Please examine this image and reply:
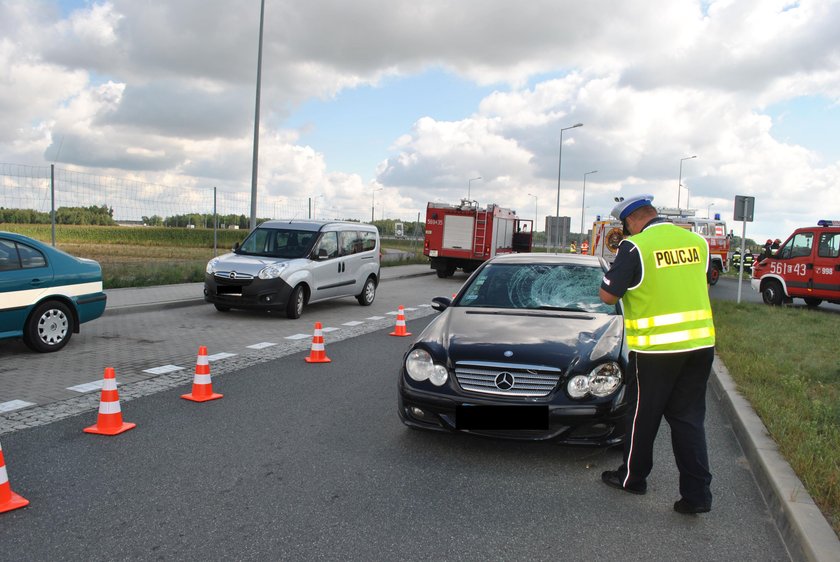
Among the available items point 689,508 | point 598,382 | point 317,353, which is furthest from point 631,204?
point 317,353

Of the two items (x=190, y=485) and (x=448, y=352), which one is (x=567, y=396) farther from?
(x=190, y=485)

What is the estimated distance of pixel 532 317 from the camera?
533 centimetres

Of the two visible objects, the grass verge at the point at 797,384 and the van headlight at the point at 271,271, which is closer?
the grass verge at the point at 797,384

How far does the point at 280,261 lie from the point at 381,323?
2139 mm

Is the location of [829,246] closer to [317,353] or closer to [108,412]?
[317,353]

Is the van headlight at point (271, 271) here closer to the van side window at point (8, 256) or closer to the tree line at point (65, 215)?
the van side window at point (8, 256)

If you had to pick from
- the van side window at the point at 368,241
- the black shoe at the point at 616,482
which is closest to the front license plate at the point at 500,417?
the black shoe at the point at 616,482

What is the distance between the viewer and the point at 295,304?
1194cm

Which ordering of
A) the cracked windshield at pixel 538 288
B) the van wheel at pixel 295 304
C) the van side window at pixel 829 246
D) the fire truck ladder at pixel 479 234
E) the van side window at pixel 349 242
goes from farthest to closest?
the fire truck ladder at pixel 479 234 → the van side window at pixel 829 246 → the van side window at pixel 349 242 → the van wheel at pixel 295 304 → the cracked windshield at pixel 538 288

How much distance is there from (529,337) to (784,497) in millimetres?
1828

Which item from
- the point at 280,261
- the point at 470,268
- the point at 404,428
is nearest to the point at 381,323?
the point at 280,261

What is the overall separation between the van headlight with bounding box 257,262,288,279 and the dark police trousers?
8579mm

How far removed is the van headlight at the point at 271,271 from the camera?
37.8 feet

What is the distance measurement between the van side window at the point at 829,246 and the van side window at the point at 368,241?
11.0m
